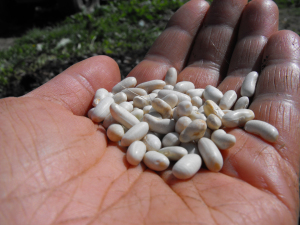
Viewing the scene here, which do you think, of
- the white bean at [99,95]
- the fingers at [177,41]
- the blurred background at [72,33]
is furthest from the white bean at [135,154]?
the blurred background at [72,33]

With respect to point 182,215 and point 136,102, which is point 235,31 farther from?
point 182,215

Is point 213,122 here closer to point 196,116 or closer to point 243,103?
point 196,116

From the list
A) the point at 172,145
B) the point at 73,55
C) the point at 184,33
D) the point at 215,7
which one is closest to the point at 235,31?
the point at 215,7

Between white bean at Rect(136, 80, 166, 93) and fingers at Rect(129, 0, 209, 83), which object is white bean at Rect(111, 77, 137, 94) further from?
fingers at Rect(129, 0, 209, 83)

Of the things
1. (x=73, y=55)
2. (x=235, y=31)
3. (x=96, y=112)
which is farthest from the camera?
(x=73, y=55)

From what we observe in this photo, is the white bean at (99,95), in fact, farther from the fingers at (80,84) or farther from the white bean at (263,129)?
the white bean at (263,129)

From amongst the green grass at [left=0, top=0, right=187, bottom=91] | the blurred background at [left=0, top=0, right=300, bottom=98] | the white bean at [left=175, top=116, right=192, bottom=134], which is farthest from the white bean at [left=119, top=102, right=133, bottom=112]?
the green grass at [left=0, top=0, right=187, bottom=91]

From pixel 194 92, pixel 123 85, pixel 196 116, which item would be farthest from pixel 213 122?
pixel 123 85
